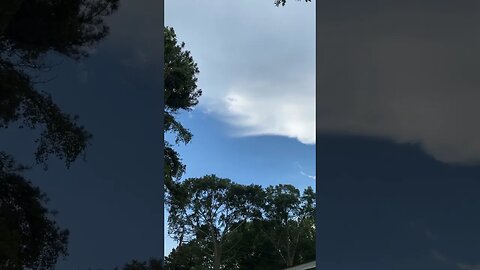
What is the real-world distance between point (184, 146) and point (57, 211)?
660 centimetres

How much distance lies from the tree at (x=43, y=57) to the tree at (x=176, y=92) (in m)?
5.52

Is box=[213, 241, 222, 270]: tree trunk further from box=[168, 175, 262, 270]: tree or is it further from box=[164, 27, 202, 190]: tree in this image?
box=[164, 27, 202, 190]: tree

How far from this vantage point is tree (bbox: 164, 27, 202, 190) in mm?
11047

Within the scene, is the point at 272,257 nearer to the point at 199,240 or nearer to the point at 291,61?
the point at 199,240

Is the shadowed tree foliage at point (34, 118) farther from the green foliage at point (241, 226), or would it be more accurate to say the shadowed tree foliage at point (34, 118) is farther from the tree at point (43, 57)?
the green foliage at point (241, 226)

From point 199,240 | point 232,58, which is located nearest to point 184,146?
point 232,58

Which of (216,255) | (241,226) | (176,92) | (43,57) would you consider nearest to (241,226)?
(241,226)

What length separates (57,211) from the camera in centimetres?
491

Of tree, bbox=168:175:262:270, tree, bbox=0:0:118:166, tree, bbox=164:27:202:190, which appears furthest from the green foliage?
tree, bbox=0:0:118:166

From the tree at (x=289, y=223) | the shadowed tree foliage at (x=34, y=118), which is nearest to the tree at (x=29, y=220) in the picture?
the shadowed tree foliage at (x=34, y=118)

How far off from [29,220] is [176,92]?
6647mm

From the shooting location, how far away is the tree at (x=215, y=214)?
45.1 ft

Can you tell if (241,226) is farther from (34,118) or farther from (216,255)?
(34,118)

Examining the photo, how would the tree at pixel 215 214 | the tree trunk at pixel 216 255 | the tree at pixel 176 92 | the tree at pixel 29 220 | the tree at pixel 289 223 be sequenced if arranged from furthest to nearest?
the tree at pixel 289 223
the tree trunk at pixel 216 255
the tree at pixel 215 214
the tree at pixel 176 92
the tree at pixel 29 220
